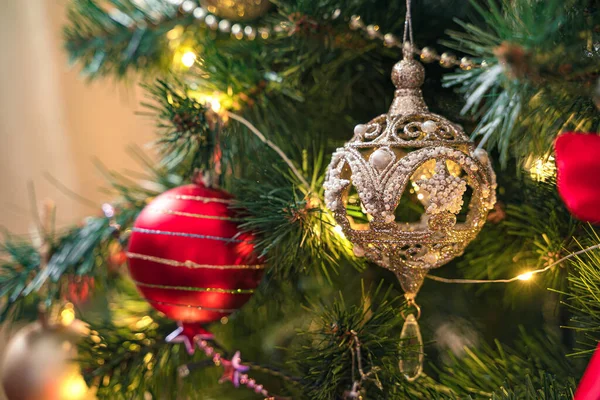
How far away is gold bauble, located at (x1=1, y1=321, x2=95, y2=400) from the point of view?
1.96 ft

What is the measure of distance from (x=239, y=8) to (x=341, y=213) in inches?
10.8

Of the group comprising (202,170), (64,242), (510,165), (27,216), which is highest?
(510,165)

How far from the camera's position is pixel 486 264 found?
1.62 ft

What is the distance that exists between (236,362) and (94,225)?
242 millimetres

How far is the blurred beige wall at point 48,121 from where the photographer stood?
1.04 metres

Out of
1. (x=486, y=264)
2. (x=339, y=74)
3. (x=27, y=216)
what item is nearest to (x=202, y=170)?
(x=339, y=74)

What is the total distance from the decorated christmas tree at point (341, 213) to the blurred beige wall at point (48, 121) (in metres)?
0.46

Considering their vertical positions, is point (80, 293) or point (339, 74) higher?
point (339, 74)

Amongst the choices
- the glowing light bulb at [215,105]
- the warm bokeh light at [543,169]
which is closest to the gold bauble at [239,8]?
the glowing light bulb at [215,105]

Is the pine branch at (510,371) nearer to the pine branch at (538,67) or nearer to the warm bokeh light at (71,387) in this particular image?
the pine branch at (538,67)

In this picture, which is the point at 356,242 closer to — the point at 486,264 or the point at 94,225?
the point at 486,264

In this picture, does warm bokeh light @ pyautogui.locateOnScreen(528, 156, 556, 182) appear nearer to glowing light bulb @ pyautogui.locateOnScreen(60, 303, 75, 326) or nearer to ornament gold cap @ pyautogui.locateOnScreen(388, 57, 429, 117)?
ornament gold cap @ pyautogui.locateOnScreen(388, 57, 429, 117)

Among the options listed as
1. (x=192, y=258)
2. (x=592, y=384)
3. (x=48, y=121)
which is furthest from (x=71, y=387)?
(x=48, y=121)

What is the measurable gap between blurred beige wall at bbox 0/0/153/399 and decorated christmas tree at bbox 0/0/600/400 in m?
0.44
